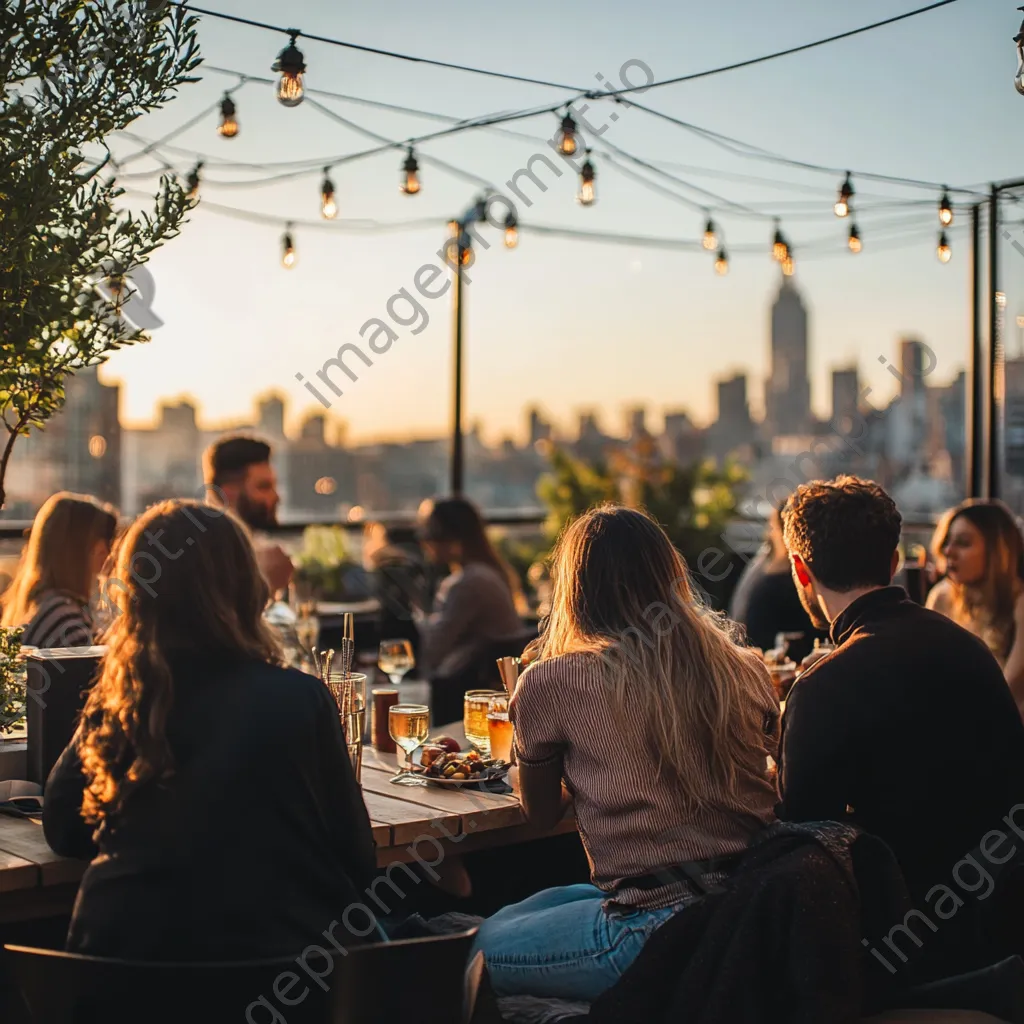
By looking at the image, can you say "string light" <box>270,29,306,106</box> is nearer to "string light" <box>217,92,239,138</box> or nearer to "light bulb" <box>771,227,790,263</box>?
"string light" <box>217,92,239,138</box>

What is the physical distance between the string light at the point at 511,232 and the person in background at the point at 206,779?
15.9 feet

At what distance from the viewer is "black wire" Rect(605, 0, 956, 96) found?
4125 mm

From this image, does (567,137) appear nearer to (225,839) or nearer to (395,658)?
(395,658)

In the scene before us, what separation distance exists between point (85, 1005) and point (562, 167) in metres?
4.97

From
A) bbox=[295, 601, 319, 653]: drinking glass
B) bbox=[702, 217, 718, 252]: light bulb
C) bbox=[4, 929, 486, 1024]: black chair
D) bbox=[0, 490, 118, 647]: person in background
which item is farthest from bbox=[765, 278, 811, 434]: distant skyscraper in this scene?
bbox=[4, 929, 486, 1024]: black chair

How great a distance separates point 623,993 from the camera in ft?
5.77

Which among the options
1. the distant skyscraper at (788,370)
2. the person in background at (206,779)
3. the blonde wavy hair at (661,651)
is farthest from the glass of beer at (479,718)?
the distant skyscraper at (788,370)

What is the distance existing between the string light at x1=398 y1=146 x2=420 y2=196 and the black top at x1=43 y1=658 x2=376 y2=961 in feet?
13.0

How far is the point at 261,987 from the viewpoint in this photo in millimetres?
1359

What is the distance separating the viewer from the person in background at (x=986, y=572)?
3932mm

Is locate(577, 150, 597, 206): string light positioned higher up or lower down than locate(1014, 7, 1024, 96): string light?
higher up

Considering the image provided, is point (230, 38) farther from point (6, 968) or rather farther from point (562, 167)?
point (6, 968)

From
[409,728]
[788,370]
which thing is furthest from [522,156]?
[788,370]

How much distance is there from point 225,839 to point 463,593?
9.88ft
